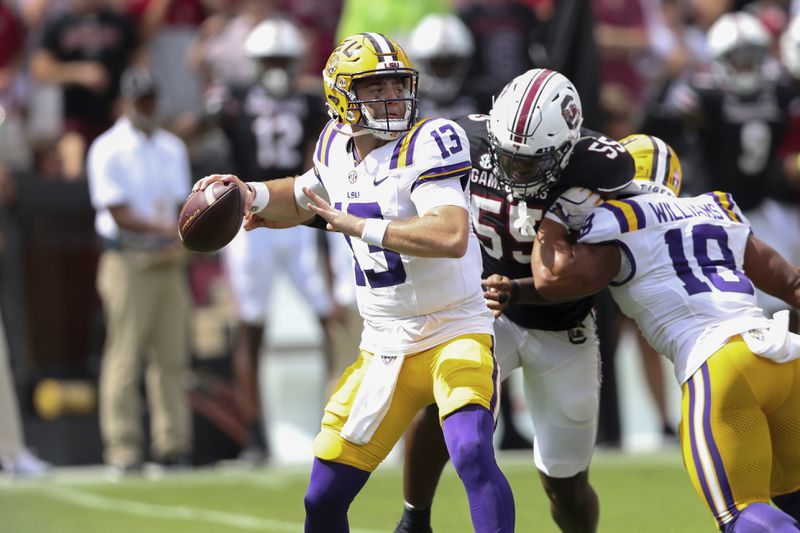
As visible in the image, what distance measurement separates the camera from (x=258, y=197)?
16.7ft

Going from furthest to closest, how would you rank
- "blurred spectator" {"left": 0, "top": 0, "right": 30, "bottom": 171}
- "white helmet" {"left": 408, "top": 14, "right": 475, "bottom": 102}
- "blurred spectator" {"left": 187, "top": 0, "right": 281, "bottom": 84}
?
"blurred spectator" {"left": 187, "top": 0, "right": 281, "bottom": 84}
"blurred spectator" {"left": 0, "top": 0, "right": 30, "bottom": 171}
"white helmet" {"left": 408, "top": 14, "right": 475, "bottom": 102}

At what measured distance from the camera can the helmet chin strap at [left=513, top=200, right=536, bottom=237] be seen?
5.14m

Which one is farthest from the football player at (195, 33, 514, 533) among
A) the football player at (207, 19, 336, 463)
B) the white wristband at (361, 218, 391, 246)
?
the football player at (207, 19, 336, 463)

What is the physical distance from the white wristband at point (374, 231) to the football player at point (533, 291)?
1.86 ft

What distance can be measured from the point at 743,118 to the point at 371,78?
188 inches

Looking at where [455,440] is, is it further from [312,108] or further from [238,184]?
[312,108]

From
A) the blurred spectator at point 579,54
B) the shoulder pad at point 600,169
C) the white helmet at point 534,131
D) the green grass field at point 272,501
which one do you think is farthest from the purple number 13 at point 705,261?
the blurred spectator at point 579,54

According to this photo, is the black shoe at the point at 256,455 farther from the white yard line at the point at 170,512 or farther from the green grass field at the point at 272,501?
the white yard line at the point at 170,512

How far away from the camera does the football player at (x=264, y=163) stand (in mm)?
8977

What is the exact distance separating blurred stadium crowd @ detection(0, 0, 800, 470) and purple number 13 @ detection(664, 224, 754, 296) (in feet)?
14.4

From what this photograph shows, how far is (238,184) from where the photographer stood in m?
4.95

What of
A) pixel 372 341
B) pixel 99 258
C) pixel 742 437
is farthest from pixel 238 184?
pixel 99 258

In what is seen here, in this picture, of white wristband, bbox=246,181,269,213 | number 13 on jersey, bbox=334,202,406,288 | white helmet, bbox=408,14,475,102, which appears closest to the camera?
number 13 on jersey, bbox=334,202,406,288

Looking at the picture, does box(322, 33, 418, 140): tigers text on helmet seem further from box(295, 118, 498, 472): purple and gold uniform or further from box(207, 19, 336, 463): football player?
box(207, 19, 336, 463): football player
